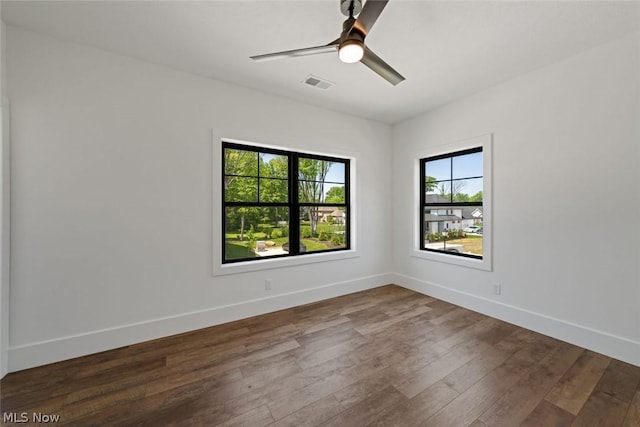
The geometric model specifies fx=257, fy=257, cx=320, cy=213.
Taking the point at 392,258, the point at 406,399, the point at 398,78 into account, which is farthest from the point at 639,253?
the point at 392,258

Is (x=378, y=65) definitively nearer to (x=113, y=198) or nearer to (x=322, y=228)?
(x=322, y=228)

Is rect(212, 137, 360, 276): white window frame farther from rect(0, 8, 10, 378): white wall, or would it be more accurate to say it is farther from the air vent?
rect(0, 8, 10, 378): white wall

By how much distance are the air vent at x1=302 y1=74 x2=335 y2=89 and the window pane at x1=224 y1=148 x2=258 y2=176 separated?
41.9 inches

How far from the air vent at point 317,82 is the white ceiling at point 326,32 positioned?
0.07 m

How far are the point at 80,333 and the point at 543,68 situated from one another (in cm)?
505

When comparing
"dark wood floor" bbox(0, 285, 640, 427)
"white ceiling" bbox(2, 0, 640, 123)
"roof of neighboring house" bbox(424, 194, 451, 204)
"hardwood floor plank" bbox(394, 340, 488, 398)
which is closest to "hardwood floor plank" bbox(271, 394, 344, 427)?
"dark wood floor" bbox(0, 285, 640, 427)

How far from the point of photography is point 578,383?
1.89m

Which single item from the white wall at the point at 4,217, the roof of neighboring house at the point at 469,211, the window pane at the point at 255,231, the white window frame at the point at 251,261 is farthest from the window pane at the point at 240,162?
the roof of neighboring house at the point at 469,211

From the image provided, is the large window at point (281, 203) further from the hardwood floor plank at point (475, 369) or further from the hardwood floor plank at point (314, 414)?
the hardwood floor plank at point (475, 369)

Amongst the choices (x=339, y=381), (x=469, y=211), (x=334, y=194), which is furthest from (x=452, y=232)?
(x=339, y=381)

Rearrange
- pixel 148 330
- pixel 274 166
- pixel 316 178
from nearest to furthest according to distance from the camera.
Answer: pixel 148 330 → pixel 274 166 → pixel 316 178

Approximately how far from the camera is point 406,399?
5.69 ft

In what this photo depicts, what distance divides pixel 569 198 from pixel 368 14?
100 inches

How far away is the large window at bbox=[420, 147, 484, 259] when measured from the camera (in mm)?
3340
